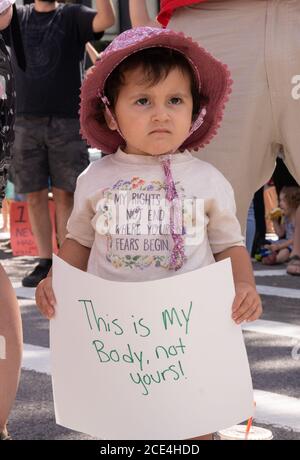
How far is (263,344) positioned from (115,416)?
9.35ft

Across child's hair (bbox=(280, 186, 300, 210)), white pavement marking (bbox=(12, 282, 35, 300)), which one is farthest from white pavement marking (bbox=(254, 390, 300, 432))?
child's hair (bbox=(280, 186, 300, 210))

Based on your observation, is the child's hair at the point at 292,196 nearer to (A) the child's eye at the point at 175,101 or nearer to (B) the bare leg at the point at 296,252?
(B) the bare leg at the point at 296,252

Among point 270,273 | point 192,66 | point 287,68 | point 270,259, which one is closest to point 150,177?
point 192,66

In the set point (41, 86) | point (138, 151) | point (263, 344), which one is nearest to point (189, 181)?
point (138, 151)

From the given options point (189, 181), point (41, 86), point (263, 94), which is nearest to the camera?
point (189, 181)

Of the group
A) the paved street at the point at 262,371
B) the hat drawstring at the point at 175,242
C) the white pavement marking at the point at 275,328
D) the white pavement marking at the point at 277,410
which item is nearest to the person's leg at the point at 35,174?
the paved street at the point at 262,371

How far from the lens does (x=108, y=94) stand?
3.30 meters

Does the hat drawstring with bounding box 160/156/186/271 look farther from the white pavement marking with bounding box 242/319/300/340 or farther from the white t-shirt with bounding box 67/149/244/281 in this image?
the white pavement marking with bounding box 242/319/300/340

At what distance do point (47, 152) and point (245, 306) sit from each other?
510cm

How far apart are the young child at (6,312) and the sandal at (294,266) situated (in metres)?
5.17

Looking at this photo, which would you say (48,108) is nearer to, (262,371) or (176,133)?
(262,371)

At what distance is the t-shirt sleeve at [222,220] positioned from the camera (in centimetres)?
315
